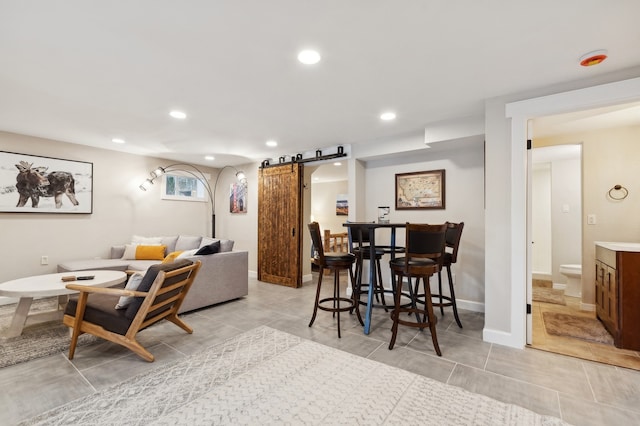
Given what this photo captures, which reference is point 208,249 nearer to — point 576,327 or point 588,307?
point 576,327

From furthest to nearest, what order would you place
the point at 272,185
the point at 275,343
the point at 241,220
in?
the point at 241,220 → the point at 272,185 → the point at 275,343

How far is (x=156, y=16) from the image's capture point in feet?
5.49

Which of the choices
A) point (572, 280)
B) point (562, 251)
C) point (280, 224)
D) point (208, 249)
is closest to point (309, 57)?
point (208, 249)

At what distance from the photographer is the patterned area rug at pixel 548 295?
13.2 feet

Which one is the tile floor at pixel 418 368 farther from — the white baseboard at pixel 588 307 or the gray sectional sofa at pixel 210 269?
the white baseboard at pixel 588 307

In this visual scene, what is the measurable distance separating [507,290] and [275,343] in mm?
2263

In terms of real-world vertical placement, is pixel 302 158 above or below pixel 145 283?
above

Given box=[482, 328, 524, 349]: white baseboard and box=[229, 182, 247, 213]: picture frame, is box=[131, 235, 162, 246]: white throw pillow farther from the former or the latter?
box=[482, 328, 524, 349]: white baseboard

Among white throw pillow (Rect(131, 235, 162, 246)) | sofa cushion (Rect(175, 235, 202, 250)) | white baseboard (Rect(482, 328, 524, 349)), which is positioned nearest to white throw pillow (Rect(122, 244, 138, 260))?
white throw pillow (Rect(131, 235, 162, 246))

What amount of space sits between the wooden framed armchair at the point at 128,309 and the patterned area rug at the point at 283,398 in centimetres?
41

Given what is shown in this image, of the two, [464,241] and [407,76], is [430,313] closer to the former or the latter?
[464,241]

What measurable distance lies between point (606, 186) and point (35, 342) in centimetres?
640

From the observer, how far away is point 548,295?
4.27 meters

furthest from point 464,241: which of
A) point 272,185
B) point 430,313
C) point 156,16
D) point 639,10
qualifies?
point 156,16
